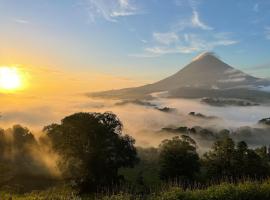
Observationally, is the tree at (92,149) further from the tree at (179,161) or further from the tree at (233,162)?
the tree at (233,162)

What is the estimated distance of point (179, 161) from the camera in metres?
52.6

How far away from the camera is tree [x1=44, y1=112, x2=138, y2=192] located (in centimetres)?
4606

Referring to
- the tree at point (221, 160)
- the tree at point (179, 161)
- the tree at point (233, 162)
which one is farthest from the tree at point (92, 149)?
the tree at point (233, 162)

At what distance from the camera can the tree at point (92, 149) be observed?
46062 millimetres

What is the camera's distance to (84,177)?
4594cm

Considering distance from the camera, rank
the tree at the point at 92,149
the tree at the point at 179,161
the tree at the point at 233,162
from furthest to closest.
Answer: the tree at the point at 179,161 < the tree at the point at 233,162 < the tree at the point at 92,149

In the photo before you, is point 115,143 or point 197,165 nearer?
point 115,143

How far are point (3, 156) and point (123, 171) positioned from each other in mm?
20317

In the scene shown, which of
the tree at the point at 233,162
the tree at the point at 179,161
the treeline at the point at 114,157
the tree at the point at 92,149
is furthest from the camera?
the tree at the point at 179,161

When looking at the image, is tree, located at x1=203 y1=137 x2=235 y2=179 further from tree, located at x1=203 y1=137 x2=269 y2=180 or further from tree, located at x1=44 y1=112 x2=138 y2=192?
tree, located at x1=44 y1=112 x2=138 y2=192

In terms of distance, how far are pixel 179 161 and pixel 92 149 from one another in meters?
11.7

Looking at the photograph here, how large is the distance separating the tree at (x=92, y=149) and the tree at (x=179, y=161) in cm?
408

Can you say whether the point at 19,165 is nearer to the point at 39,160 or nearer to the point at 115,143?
the point at 39,160

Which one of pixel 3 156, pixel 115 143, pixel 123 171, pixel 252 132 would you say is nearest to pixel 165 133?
pixel 252 132
